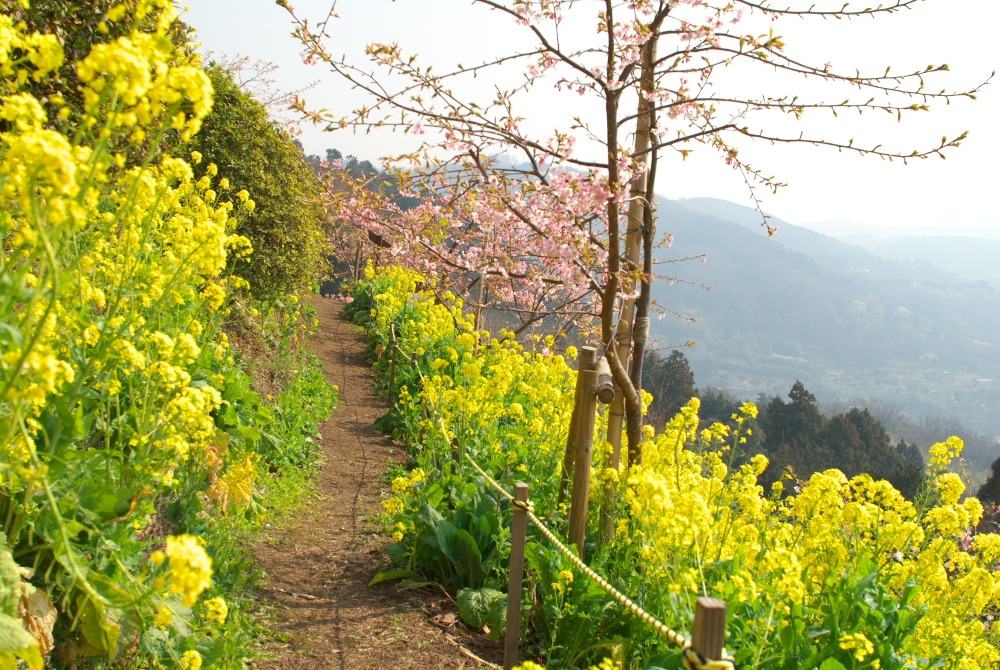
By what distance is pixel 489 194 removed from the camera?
4367 millimetres

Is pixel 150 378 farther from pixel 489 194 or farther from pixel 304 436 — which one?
pixel 304 436

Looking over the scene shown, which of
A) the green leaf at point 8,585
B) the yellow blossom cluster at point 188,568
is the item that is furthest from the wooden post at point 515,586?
the yellow blossom cluster at point 188,568

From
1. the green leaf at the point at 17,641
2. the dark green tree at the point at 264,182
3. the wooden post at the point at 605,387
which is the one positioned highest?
the dark green tree at the point at 264,182

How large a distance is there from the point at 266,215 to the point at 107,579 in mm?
5770

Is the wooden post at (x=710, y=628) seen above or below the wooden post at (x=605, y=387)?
below

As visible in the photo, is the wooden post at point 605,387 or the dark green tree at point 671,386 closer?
the wooden post at point 605,387

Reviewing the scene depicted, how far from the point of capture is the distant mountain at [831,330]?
125 m

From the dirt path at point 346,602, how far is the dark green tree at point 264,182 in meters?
2.65

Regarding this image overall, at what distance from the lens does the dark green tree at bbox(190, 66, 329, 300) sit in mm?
7215

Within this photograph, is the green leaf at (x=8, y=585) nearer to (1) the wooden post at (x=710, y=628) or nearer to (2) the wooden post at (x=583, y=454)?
(1) the wooden post at (x=710, y=628)

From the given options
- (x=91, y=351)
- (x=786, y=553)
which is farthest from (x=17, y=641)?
(x=786, y=553)

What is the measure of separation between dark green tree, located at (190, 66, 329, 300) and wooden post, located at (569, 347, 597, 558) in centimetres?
388

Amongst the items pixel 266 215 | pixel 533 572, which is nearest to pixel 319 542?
pixel 533 572

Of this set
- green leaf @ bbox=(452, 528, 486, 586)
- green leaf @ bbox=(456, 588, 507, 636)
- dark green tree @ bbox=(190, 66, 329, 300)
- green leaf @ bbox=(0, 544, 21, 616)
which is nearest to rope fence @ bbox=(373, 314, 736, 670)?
green leaf @ bbox=(456, 588, 507, 636)
